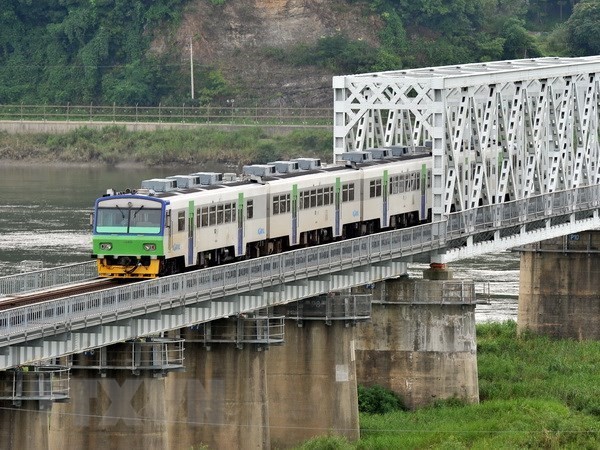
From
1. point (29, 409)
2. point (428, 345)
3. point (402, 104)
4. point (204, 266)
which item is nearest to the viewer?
point (29, 409)

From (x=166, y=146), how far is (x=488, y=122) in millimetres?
98788

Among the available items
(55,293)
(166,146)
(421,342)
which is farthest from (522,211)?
(166,146)

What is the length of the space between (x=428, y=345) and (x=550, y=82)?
2125cm

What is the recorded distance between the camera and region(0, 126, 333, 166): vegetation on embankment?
189 meters

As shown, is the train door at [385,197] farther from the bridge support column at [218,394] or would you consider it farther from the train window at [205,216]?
the bridge support column at [218,394]

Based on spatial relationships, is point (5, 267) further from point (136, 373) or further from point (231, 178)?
point (136, 373)

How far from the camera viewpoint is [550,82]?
105000mm

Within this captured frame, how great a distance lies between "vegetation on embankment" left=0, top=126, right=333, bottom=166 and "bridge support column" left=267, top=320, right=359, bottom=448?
347 ft

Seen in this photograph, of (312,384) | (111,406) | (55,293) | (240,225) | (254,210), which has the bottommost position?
(111,406)

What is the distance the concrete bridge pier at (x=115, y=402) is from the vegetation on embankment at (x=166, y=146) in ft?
390

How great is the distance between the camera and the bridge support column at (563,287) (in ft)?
359

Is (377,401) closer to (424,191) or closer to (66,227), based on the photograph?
(424,191)

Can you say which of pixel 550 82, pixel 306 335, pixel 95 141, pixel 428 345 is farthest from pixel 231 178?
pixel 95 141

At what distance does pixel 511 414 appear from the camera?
8450 cm
